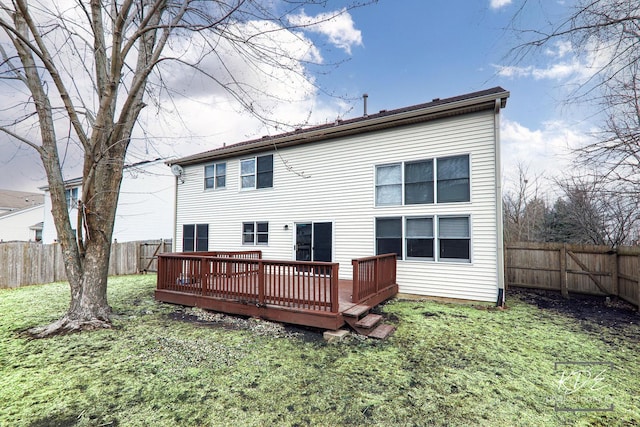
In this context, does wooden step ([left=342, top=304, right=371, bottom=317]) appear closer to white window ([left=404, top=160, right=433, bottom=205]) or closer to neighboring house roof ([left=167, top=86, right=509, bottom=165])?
neighboring house roof ([left=167, top=86, right=509, bottom=165])

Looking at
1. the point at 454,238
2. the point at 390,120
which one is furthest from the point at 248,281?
the point at 390,120

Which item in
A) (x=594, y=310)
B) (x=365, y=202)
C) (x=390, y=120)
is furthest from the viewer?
(x=365, y=202)

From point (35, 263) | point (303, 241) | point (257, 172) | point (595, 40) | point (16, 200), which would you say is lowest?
point (35, 263)

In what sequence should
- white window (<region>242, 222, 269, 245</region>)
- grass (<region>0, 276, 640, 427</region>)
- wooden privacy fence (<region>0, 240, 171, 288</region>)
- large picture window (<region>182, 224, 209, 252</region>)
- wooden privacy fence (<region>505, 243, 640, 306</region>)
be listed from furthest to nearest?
large picture window (<region>182, 224, 209, 252</region>) → white window (<region>242, 222, 269, 245</region>) → wooden privacy fence (<region>0, 240, 171, 288</region>) → wooden privacy fence (<region>505, 243, 640, 306</region>) → grass (<region>0, 276, 640, 427</region>)

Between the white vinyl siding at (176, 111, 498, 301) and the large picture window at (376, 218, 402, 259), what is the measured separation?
0.47ft

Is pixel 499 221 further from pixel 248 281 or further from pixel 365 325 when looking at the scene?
pixel 248 281

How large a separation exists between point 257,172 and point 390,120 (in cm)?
508

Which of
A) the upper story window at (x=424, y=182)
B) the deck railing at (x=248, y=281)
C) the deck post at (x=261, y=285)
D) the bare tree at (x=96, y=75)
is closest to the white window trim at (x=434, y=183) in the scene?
the upper story window at (x=424, y=182)

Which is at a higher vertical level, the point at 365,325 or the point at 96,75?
the point at 96,75

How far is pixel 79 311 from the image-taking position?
518 centimetres

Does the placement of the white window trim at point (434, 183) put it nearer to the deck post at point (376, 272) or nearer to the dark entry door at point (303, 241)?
the deck post at point (376, 272)

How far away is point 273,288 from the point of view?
6047 mm

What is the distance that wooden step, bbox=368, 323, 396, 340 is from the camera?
471cm

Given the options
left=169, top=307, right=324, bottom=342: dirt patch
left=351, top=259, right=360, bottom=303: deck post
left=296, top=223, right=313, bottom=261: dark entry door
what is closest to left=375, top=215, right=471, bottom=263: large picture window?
left=296, top=223, right=313, bottom=261: dark entry door
